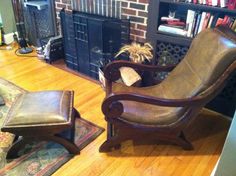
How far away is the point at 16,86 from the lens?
2.70 metres

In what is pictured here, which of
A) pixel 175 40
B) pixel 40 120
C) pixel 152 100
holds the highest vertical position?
pixel 175 40

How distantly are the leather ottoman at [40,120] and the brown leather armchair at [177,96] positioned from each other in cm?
31

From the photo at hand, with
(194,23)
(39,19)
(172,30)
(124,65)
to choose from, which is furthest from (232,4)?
(39,19)

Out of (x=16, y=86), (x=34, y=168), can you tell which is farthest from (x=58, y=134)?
(x=16, y=86)

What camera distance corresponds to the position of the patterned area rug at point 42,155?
166 cm

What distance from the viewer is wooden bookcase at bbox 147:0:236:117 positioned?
6.96ft

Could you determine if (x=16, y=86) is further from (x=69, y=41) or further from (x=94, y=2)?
(x=94, y=2)

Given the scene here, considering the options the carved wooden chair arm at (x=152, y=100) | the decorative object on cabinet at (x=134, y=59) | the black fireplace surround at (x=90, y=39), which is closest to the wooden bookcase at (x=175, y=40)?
the decorative object on cabinet at (x=134, y=59)

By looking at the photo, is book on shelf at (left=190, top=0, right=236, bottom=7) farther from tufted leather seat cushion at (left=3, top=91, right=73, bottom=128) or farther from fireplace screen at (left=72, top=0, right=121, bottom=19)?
tufted leather seat cushion at (left=3, top=91, right=73, bottom=128)

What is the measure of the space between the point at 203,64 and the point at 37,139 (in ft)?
4.38

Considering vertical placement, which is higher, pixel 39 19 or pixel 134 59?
pixel 39 19

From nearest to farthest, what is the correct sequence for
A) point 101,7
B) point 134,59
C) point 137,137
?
point 137,137 → point 134,59 → point 101,7

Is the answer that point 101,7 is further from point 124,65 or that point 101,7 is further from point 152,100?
point 152,100

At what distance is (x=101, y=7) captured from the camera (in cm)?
262
